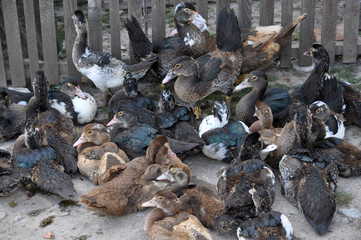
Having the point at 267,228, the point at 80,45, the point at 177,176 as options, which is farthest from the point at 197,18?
the point at 267,228

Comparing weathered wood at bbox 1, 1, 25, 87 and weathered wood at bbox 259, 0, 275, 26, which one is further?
weathered wood at bbox 259, 0, 275, 26

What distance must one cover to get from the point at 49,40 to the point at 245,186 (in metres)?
4.41

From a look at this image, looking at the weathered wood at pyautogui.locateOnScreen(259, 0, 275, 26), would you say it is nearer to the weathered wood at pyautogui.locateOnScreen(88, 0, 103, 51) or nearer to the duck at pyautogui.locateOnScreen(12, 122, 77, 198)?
the weathered wood at pyautogui.locateOnScreen(88, 0, 103, 51)

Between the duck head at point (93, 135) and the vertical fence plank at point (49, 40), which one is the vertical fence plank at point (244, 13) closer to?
the vertical fence plank at point (49, 40)

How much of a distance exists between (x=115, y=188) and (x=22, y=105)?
114 inches

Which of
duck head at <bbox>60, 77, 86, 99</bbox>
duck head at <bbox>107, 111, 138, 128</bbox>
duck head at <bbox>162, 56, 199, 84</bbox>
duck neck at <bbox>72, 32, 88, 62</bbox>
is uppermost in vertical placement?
duck neck at <bbox>72, 32, 88, 62</bbox>

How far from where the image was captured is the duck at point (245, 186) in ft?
17.0

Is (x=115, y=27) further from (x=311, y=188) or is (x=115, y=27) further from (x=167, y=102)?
(x=311, y=188)

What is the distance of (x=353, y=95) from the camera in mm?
7430

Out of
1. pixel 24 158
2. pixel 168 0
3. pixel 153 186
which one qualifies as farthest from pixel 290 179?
pixel 168 0

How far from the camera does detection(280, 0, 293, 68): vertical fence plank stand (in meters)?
8.38

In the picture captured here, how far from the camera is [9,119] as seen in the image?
7.32 metres

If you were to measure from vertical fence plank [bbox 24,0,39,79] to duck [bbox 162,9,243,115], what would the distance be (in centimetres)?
223

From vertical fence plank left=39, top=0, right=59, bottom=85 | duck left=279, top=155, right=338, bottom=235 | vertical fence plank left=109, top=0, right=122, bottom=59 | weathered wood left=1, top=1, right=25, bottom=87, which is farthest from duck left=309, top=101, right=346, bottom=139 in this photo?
weathered wood left=1, top=1, right=25, bottom=87
